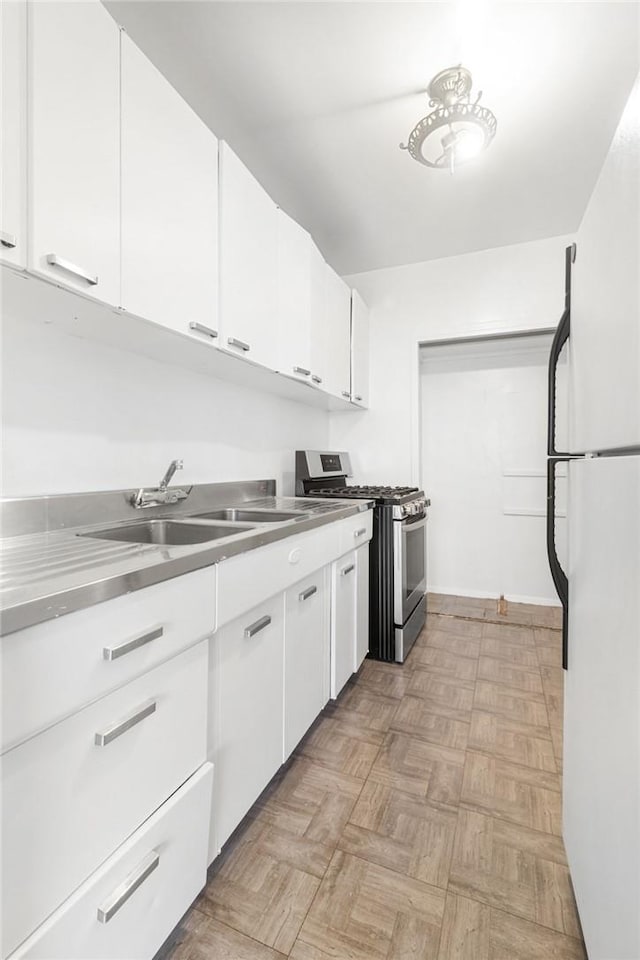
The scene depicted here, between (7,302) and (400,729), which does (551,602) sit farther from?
(7,302)

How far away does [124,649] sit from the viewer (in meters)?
0.74

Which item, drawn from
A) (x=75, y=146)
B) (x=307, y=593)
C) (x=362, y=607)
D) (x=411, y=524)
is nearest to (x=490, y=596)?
(x=411, y=524)

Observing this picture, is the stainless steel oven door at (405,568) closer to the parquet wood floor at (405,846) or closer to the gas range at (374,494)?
the gas range at (374,494)

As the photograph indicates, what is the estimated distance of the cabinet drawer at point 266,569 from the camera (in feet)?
3.49

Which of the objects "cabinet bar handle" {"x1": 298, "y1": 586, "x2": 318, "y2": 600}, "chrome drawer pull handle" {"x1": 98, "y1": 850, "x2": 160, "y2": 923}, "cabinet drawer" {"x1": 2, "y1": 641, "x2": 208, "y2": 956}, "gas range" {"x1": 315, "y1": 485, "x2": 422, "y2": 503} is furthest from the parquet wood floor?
"gas range" {"x1": 315, "y1": 485, "x2": 422, "y2": 503}

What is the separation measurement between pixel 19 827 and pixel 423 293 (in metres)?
3.44

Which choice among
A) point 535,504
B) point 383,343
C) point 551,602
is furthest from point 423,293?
point 551,602

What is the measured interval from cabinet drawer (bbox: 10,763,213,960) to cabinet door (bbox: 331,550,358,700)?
0.90m

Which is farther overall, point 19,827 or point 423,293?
point 423,293

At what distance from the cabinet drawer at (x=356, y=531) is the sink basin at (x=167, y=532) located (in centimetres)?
64

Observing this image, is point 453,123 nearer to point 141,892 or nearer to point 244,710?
point 244,710

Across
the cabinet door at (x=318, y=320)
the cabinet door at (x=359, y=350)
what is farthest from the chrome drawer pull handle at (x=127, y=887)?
the cabinet door at (x=359, y=350)

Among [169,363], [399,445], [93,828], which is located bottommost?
[93,828]

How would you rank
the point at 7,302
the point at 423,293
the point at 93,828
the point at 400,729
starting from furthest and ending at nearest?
the point at 423,293
the point at 400,729
the point at 7,302
the point at 93,828
